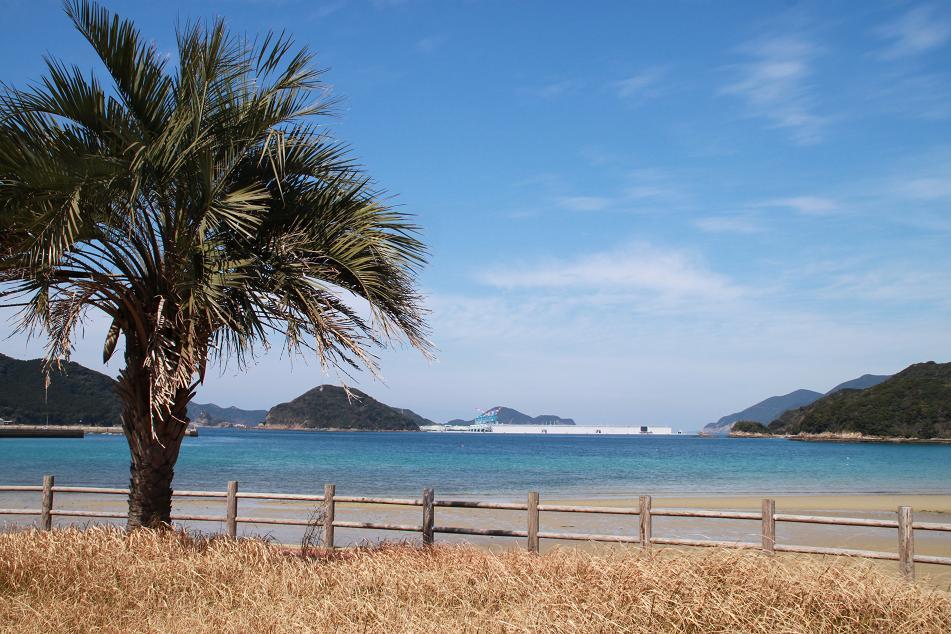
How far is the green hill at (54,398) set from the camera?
415ft

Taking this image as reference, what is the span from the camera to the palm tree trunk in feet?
32.8

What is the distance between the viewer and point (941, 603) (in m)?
7.30

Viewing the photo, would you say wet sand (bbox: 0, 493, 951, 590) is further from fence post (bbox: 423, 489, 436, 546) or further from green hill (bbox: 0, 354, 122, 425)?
green hill (bbox: 0, 354, 122, 425)

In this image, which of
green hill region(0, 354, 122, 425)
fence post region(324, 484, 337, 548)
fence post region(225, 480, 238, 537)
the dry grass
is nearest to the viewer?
the dry grass

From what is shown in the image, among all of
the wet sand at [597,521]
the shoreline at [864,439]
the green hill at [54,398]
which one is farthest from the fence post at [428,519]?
the green hill at [54,398]

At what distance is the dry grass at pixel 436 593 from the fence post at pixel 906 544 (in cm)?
233

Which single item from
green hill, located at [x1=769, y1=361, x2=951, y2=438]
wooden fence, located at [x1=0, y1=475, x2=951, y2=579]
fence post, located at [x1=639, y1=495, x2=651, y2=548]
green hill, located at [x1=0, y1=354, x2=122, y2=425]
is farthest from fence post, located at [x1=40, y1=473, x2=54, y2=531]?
green hill, located at [x1=769, y1=361, x2=951, y2=438]

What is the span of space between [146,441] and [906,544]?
1000 cm

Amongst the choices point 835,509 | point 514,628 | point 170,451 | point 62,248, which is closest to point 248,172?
point 62,248

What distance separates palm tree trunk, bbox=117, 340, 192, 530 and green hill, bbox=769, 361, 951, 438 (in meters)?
126

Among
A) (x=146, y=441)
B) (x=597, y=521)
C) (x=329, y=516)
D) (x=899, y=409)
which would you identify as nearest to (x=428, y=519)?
(x=329, y=516)

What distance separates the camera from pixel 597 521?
21.2 meters

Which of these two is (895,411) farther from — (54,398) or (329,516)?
(54,398)

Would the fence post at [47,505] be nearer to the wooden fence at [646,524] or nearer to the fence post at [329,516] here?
the wooden fence at [646,524]
